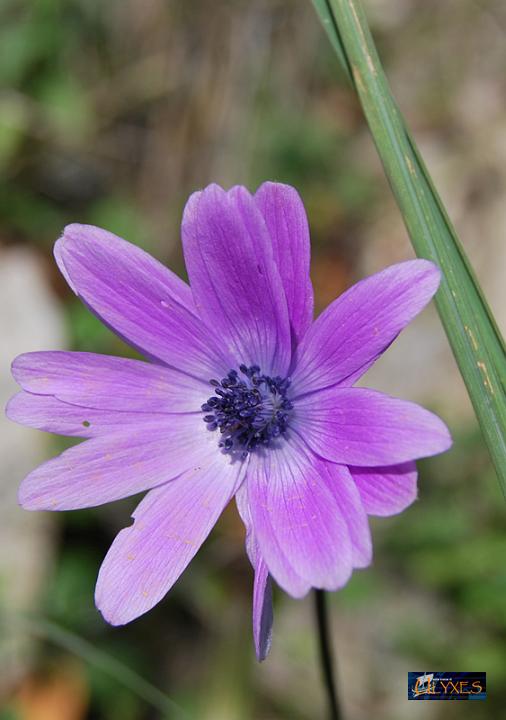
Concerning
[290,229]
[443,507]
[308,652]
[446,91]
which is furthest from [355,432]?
[446,91]

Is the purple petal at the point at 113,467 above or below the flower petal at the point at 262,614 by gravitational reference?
above

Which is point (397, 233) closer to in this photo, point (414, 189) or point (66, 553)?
point (66, 553)

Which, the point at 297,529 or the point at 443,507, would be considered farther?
the point at 443,507

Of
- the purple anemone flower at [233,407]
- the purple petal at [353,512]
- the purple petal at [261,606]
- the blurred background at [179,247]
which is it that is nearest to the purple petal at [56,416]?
the purple anemone flower at [233,407]

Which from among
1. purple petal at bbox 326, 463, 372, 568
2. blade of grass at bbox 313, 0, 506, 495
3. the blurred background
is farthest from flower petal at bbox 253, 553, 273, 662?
the blurred background

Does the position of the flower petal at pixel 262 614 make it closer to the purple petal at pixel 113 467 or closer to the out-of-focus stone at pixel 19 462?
the purple petal at pixel 113 467

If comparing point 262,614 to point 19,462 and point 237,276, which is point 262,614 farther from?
point 19,462
